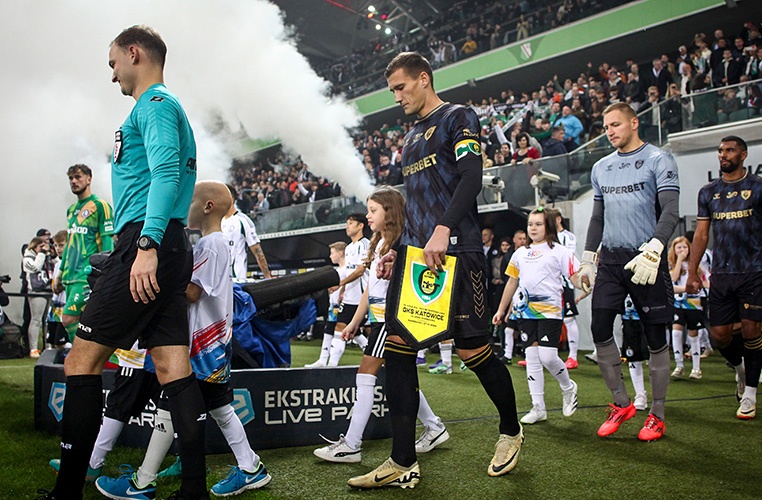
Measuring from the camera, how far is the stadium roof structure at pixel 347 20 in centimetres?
2742

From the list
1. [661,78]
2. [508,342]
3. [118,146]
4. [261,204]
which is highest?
[661,78]

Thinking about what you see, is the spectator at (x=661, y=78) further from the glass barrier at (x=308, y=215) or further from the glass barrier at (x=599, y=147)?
the glass barrier at (x=308, y=215)

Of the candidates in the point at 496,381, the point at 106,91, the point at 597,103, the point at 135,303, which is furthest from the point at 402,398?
the point at 597,103

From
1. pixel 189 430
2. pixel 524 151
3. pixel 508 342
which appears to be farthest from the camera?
pixel 524 151

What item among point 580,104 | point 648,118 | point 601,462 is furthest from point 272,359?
point 580,104

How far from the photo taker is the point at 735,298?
4898mm

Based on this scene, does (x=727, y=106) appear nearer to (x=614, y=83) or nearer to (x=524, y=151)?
(x=524, y=151)

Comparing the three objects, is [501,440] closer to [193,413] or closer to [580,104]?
[193,413]

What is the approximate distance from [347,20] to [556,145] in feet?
64.2

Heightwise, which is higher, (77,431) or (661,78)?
(661,78)

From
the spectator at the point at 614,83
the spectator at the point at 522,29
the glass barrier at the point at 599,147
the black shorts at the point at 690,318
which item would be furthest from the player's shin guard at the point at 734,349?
the spectator at the point at 522,29

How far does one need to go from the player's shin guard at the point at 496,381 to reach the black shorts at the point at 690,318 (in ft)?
19.5

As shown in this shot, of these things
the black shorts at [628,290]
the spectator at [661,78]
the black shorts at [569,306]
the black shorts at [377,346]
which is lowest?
the black shorts at [569,306]

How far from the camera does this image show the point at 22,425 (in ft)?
14.3
